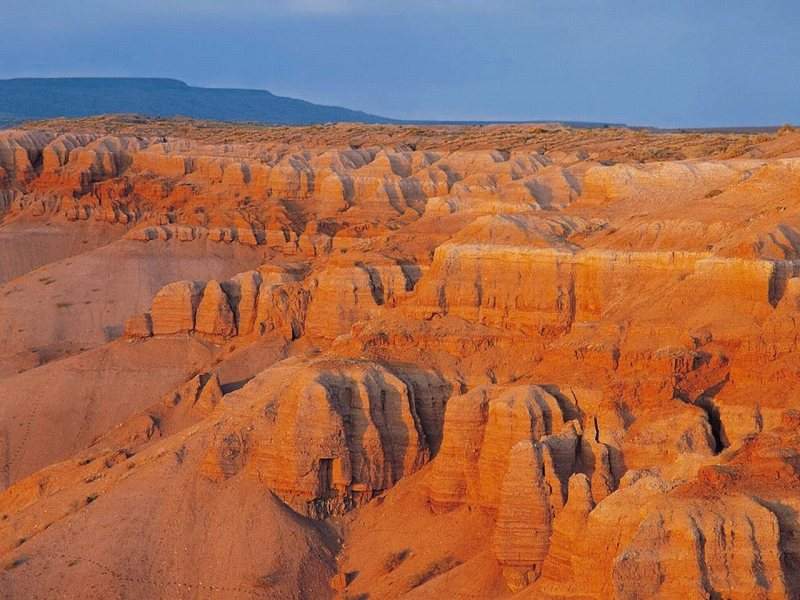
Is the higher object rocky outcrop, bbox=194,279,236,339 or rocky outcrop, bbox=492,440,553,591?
rocky outcrop, bbox=492,440,553,591

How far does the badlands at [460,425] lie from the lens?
34.4 metres

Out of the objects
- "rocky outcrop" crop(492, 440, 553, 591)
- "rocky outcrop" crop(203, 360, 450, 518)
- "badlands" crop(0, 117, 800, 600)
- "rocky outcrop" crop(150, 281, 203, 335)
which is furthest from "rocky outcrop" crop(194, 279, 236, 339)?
"rocky outcrop" crop(492, 440, 553, 591)

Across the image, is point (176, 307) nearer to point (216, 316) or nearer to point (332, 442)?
point (216, 316)

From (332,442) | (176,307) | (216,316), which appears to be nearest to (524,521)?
(332,442)

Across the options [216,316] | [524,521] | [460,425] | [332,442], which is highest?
[460,425]

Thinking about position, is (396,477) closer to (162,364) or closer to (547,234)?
(547,234)

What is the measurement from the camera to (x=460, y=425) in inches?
1711

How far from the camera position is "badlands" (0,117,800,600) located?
34.4m

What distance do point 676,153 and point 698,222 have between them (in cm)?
6315

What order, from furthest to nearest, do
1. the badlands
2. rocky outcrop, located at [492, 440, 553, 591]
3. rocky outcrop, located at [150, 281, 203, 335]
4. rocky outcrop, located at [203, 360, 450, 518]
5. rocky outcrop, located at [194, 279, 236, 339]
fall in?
rocky outcrop, located at [150, 281, 203, 335] → rocky outcrop, located at [194, 279, 236, 339] → rocky outcrop, located at [203, 360, 450, 518] → rocky outcrop, located at [492, 440, 553, 591] → the badlands

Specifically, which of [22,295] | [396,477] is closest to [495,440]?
[396,477]

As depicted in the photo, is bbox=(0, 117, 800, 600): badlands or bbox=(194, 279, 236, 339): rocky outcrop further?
bbox=(194, 279, 236, 339): rocky outcrop

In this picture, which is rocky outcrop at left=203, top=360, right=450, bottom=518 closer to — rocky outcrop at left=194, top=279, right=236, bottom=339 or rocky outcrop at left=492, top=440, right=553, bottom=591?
rocky outcrop at left=492, top=440, right=553, bottom=591

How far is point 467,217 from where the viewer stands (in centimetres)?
7606
